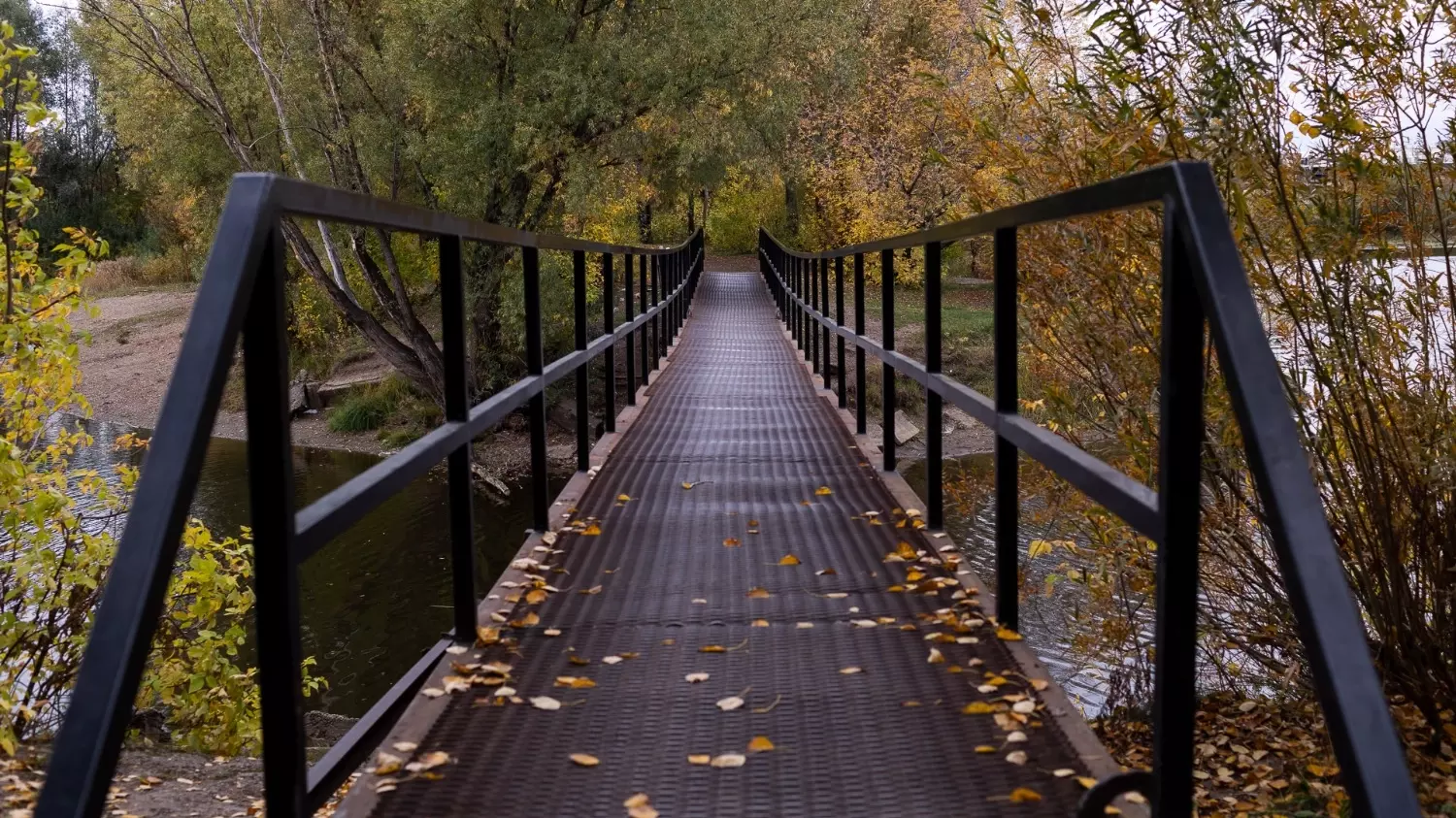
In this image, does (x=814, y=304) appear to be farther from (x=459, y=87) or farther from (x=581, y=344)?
(x=459, y=87)

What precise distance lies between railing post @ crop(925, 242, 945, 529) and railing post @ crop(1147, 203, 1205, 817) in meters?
2.29

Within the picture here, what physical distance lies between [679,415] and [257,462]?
7.26 meters

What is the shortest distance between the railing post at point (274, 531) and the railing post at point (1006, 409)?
79.8 inches

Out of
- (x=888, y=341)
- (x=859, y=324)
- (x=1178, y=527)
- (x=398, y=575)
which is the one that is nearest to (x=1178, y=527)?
(x=1178, y=527)

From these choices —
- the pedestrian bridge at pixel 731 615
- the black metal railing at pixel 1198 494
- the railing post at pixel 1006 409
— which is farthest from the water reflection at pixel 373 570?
the black metal railing at pixel 1198 494

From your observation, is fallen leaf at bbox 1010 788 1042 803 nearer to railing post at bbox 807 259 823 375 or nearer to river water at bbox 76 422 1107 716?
river water at bbox 76 422 1107 716

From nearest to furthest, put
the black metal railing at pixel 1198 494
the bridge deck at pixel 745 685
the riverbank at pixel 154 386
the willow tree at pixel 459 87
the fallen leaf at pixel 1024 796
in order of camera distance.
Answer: the black metal railing at pixel 1198 494, the fallen leaf at pixel 1024 796, the bridge deck at pixel 745 685, the willow tree at pixel 459 87, the riverbank at pixel 154 386

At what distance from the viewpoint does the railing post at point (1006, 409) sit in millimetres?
3453

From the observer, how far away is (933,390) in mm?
4520

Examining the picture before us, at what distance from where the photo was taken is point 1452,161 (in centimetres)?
523

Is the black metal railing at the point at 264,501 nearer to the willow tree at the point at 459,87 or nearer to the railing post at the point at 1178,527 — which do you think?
the railing post at the point at 1178,527

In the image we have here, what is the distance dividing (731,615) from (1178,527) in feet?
7.17

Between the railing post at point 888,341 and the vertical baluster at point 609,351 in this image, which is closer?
the railing post at point 888,341

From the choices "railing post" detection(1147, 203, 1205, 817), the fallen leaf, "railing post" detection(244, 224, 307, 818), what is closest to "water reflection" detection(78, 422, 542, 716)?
"railing post" detection(244, 224, 307, 818)
